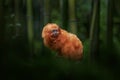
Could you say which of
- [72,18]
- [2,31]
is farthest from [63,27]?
[2,31]

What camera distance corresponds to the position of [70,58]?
67.1 inches

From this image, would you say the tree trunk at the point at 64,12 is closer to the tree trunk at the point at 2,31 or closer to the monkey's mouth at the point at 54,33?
the monkey's mouth at the point at 54,33

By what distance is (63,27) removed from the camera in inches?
67.4

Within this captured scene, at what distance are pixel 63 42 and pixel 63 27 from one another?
0.04 metres

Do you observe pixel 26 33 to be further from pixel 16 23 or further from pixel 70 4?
pixel 70 4

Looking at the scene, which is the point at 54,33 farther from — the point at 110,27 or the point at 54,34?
the point at 110,27

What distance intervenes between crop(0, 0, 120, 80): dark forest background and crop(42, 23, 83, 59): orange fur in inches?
0.6

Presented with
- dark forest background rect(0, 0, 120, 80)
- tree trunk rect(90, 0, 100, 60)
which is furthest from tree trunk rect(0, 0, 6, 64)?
tree trunk rect(90, 0, 100, 60)

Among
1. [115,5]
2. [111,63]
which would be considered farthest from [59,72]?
[115,5]

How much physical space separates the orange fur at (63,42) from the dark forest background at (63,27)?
16mm

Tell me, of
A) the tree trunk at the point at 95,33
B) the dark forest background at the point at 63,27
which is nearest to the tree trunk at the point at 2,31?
the dark forest background at the point at 63,27

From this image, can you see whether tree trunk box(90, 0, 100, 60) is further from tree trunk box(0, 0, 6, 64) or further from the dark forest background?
tree trunk box(0, 0, 6, 64)

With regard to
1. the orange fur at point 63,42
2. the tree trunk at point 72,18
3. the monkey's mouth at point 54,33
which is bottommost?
the orange fur at point 63,42

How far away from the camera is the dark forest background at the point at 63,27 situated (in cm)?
164
